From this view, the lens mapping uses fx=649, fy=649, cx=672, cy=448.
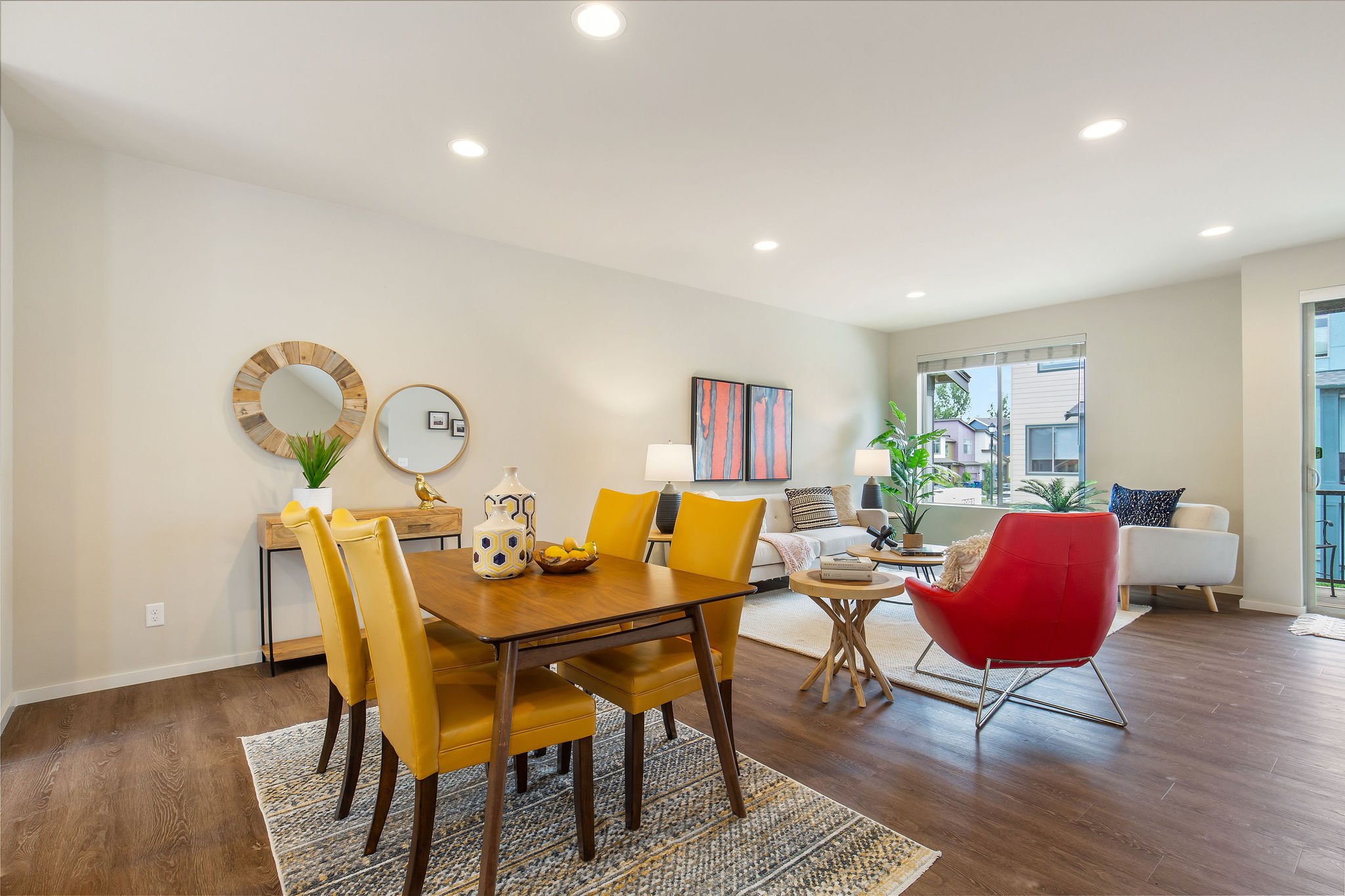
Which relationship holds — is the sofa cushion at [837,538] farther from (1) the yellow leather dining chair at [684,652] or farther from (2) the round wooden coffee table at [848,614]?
(1) the yellow leather dining chair at [684,652]

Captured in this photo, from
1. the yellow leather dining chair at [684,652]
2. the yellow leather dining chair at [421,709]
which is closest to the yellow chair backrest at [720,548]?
the yellow leather dining chair at [684,652]

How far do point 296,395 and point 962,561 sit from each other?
357 cm

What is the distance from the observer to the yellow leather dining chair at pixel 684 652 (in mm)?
1961

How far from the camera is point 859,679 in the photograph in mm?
3143

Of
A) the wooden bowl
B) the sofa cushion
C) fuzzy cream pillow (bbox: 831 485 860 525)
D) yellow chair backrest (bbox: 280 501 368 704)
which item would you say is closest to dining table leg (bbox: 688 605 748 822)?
the wooden bowl

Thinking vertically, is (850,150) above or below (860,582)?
above

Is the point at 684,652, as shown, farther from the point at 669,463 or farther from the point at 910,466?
the point at 910,466

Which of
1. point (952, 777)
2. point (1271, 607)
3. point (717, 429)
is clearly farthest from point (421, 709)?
point (1271, 607)

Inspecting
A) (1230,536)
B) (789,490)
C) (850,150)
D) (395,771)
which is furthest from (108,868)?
(1230,536)

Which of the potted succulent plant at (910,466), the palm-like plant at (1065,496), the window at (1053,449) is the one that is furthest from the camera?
the potted succulent plant at (910,466)

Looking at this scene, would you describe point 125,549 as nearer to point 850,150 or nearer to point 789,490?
point 850,150

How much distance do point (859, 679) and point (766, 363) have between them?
12.2 ft

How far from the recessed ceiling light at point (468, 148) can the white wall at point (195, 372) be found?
1132 millimetres

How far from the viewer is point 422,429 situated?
4078mm
